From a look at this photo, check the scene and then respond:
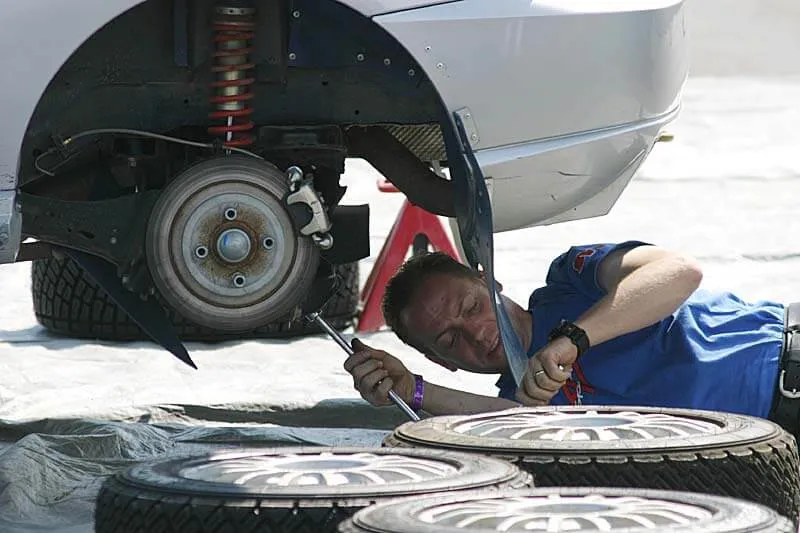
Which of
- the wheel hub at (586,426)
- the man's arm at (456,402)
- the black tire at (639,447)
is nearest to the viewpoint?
the black tire at (639,447)

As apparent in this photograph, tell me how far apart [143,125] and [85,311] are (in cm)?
221

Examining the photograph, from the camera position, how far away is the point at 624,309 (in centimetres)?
386

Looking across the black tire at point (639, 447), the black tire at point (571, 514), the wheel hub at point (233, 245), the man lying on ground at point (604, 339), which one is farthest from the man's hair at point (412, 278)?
the black tire at point (571, 514)

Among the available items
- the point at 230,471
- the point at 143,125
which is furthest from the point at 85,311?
the point at 230,471

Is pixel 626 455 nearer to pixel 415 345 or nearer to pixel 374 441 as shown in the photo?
pixel 415 345

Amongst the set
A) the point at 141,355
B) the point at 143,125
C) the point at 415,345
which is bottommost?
the point at 141,355

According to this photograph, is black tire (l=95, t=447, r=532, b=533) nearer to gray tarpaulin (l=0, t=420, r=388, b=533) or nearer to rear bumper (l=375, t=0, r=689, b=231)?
gray tarpaulin (l=0, t=420, r=388, b=533)

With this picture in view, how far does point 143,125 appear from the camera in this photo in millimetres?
3783

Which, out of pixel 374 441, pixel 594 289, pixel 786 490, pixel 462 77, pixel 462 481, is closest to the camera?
pixel 462 481

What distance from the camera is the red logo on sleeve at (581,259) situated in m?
4.09

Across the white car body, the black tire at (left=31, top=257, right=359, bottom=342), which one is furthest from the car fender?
the black tire at (left=31, top=257, right=359, bottom=342)

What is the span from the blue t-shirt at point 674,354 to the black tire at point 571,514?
1.38 meters

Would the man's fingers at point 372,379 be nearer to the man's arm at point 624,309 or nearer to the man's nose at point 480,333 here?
the man's nose at point 480,333

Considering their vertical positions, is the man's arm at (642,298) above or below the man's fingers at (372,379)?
above
